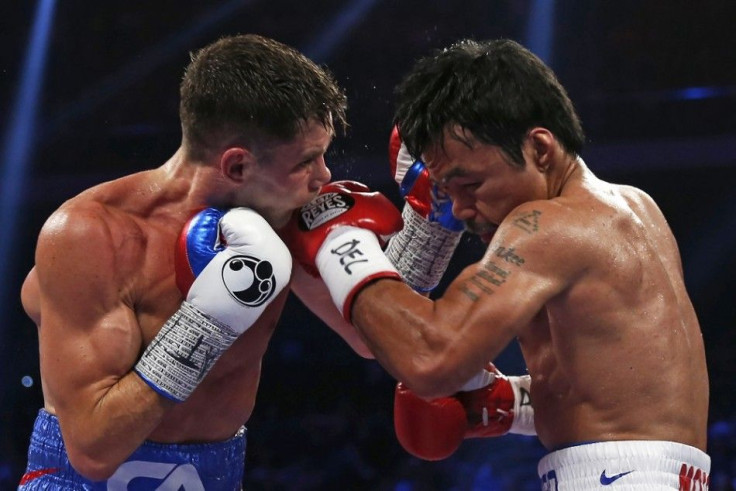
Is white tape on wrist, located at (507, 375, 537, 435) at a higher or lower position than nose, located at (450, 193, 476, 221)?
lower

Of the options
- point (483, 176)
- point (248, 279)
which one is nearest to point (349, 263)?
point (248, 279)

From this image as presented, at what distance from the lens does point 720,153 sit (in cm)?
505

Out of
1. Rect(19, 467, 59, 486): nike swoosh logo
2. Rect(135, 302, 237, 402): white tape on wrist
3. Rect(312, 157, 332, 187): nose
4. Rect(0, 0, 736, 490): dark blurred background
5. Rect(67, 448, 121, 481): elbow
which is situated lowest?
Rect(0, 0, 736, 490): dark blurred background

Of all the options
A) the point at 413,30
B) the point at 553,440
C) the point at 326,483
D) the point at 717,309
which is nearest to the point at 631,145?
the point at 717,309

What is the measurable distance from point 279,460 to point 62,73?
2.42 meters

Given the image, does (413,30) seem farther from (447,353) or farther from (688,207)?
(447,353)

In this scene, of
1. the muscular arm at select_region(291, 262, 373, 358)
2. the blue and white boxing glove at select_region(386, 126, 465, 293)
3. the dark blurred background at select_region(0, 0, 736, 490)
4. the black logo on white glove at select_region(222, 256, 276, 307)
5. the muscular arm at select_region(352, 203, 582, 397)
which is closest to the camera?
the muscular arm at select_region(352, 203, 582, 397)

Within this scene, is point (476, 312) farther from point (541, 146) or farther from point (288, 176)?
point (288, 176)

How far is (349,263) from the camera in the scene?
6.21 ft

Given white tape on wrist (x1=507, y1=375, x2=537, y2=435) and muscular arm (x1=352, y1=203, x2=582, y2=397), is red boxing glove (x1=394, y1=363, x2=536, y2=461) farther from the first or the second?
muscular arm (x1=352, y1=203, x2=582, y2=397)

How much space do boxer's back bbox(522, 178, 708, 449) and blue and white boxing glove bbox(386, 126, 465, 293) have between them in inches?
17.2

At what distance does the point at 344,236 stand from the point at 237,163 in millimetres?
301

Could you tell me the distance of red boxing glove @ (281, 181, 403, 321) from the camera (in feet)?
6.15

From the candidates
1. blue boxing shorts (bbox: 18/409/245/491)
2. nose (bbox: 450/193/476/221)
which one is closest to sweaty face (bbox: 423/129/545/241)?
nose (bbox: 450/193/476/221)
